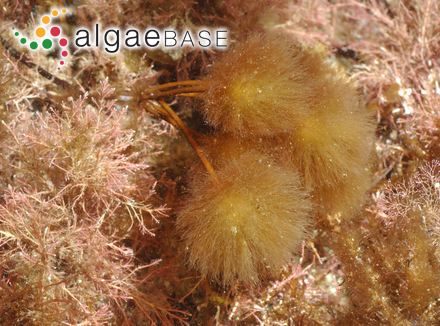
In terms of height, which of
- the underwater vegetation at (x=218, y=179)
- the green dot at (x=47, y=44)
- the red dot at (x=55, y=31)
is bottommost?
the underwater vegetation at (x=218, y=179)

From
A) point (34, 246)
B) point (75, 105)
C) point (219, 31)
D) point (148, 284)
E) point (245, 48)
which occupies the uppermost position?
point (219, 31)

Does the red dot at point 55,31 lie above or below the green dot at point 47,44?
above

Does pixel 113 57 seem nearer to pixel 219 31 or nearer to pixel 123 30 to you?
pixel 123 30

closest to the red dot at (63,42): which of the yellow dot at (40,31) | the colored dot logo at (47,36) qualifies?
the colored dot logo at (47,36)

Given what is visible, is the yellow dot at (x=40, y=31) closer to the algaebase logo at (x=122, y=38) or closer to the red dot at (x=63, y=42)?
the algaebase logo at (x=122, y=38)

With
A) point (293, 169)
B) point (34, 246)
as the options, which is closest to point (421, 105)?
point (293, 169)

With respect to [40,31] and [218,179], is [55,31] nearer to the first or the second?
[40,31]

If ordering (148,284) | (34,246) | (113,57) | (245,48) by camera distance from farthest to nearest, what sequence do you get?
(113,57) → (148,284) → (245,48) → (34,246)

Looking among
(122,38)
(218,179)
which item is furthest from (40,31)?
(218,179)

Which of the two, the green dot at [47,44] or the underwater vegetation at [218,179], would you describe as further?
the green dot at [47,44]
